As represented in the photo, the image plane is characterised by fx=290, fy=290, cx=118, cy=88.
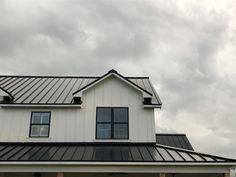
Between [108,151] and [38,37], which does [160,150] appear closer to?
[108,151]

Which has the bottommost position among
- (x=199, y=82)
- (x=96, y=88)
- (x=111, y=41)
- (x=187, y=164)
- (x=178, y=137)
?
(x=187, y=164)

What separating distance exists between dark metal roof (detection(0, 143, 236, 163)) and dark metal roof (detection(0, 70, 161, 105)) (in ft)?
8.07

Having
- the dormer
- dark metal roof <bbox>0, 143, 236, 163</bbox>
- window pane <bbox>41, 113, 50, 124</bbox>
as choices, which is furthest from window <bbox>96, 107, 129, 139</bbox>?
window pane <bbox>41, 113, 50, 124</bbox>

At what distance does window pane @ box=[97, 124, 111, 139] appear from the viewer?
602 inches

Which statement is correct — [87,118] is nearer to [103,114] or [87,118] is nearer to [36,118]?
[103,114]

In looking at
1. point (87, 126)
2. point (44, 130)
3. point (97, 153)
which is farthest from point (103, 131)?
point (44, 130)

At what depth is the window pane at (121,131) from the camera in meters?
15.3

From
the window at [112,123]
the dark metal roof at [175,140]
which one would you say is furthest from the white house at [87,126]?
the dark metal roof at [175,140]

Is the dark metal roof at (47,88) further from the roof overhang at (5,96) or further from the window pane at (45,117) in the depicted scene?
the window pane at (45,117)

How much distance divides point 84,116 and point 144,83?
18.7 ft

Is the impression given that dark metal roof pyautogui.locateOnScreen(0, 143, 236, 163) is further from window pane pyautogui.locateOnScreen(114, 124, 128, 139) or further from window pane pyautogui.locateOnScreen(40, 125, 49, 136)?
window pane pyautogui.locateOnScreen(40, 125, 49, 136)

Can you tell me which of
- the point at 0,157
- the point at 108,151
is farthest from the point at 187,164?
the point at 0,157

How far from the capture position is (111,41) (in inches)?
899

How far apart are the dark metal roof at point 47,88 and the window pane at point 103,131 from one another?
2.18 meters
